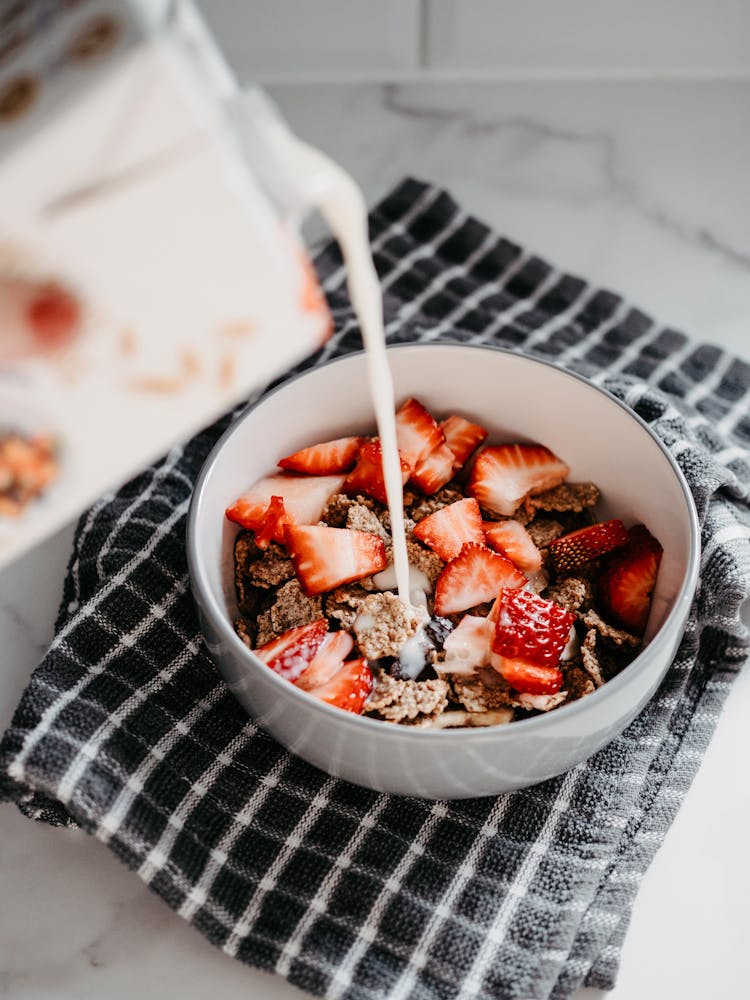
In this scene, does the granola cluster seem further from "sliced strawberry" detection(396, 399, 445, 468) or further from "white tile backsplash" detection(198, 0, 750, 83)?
"white tile backsplash" detection(198, 0, 750, 83)

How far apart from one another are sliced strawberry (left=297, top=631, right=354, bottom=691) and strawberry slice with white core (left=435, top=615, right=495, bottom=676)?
0.24ft

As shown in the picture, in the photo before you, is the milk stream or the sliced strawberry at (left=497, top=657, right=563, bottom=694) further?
the sliced strawberry at (left=497, top=657, right=563, bottom=694)

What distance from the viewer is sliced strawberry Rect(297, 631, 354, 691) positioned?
75cm

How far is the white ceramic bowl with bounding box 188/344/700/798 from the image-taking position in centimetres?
68

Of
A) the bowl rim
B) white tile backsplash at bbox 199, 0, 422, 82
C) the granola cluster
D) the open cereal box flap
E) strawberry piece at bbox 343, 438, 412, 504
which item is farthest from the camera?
white tile backsplash at bbox 199, 0, 422, 82

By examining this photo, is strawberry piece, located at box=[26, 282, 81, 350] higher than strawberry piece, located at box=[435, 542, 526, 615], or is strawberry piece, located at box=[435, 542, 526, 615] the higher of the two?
strawberry piece, located at box=[26, 282, 81, 350]

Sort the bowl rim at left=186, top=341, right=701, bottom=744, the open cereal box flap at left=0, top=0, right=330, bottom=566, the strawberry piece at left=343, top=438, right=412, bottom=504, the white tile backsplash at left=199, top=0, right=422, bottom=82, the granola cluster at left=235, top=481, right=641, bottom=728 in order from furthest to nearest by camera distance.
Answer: the white tile backsplash at left=199, top=0, right=422, bottom=82 < the strawberry piece at left=343, top=438, right=412, bottom=504 < the granola cluster at left=235, top=481, right=641, bottom=728 < the bowl rim at left=186, top=341, right=701, bottom=744 < the open cereal box flap at left=0, top=0, right=330, bottom=566

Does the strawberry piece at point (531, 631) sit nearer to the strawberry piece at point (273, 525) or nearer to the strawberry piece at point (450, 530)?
the strawberry piece at point (450, 530)

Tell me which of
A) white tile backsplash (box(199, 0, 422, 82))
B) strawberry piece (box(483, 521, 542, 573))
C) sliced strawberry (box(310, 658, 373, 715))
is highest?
white tile backsplash (box(199, 0, 422, 82))

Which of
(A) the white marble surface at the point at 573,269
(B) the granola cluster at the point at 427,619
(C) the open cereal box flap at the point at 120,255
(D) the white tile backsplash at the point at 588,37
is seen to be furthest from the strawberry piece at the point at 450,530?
(D) the white tile backsplash at the point at 588,37

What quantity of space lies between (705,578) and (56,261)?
60 cm

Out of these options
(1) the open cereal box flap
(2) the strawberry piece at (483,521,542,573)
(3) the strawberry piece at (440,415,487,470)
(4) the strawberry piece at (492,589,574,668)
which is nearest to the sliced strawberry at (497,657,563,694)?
(4) the strawberry piece at (492,589,574,668)

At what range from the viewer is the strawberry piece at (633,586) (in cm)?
82

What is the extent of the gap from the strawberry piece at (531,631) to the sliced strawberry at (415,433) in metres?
0.17
